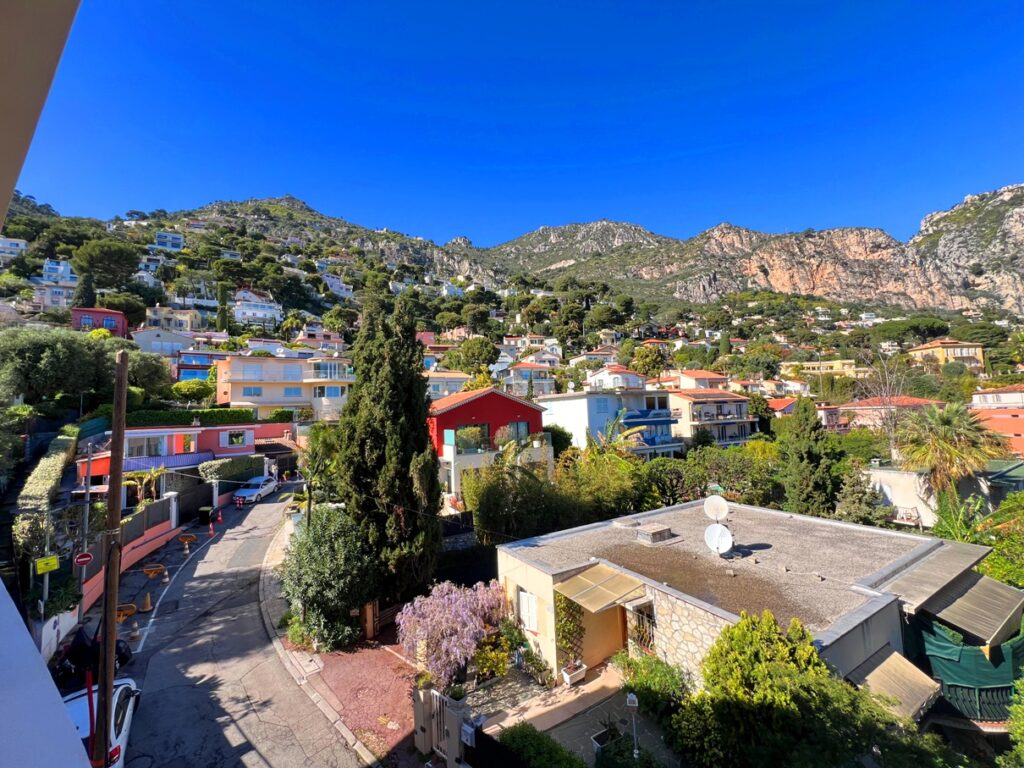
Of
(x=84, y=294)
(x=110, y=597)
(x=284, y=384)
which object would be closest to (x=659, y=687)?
(x=110, y=597)

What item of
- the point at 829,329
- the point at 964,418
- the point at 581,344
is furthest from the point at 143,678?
the point at 829,329

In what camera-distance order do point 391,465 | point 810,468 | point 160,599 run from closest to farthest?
1. point 391,465
2. point 160,599
3. point 810,468

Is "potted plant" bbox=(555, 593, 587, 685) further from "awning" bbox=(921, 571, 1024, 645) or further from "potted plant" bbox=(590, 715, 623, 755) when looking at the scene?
"awning" bbox=(921, 571, 1024, 645)

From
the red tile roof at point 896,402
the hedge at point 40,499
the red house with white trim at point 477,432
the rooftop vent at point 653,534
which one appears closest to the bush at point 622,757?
the rooftop vent at point 653,534

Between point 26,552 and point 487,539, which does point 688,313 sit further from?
point 26,552

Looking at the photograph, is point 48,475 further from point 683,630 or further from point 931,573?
point 931,573

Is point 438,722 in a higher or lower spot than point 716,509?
lower
